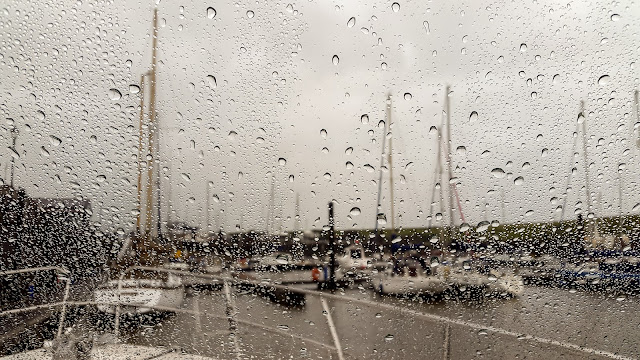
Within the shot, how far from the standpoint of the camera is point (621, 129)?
1.16m

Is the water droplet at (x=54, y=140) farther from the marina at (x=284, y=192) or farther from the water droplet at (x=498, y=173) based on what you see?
the water droplet at (x=498, y=173)

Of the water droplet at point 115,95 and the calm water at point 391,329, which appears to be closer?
the water droplet at point 115,95

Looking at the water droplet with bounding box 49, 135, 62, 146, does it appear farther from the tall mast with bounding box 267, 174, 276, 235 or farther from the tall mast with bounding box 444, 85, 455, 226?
the tall mast with bounding box 444, 85, 455, 226

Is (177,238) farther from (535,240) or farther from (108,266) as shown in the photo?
(535,240)

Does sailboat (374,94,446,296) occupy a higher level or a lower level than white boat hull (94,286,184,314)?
higher

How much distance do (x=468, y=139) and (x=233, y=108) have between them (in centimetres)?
71

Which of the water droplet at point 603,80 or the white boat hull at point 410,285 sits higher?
the water droplet at point 603,80

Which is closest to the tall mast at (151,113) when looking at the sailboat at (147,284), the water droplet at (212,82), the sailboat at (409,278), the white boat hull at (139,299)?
the sailboat at (147,284)

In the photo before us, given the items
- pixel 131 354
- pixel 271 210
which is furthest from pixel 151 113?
pixel 131 354

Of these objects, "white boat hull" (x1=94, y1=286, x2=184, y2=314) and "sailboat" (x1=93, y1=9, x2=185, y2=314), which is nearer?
"sailboat" (x1=93, y1=9, x2=185, y2=314)

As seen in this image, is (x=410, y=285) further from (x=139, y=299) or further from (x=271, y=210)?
(x=139, y=299)

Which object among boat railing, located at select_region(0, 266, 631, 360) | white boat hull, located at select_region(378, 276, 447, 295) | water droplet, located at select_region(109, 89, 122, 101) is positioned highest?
water droplet, located at select_region(109, 89, 122, 101)

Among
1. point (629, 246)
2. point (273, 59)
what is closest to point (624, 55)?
point (629, 246)

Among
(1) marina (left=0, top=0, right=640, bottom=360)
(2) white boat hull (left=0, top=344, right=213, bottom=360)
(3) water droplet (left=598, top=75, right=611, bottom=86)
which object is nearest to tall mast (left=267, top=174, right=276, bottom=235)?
(1) marina (left=0, top=0, right=640, bottom=360)
